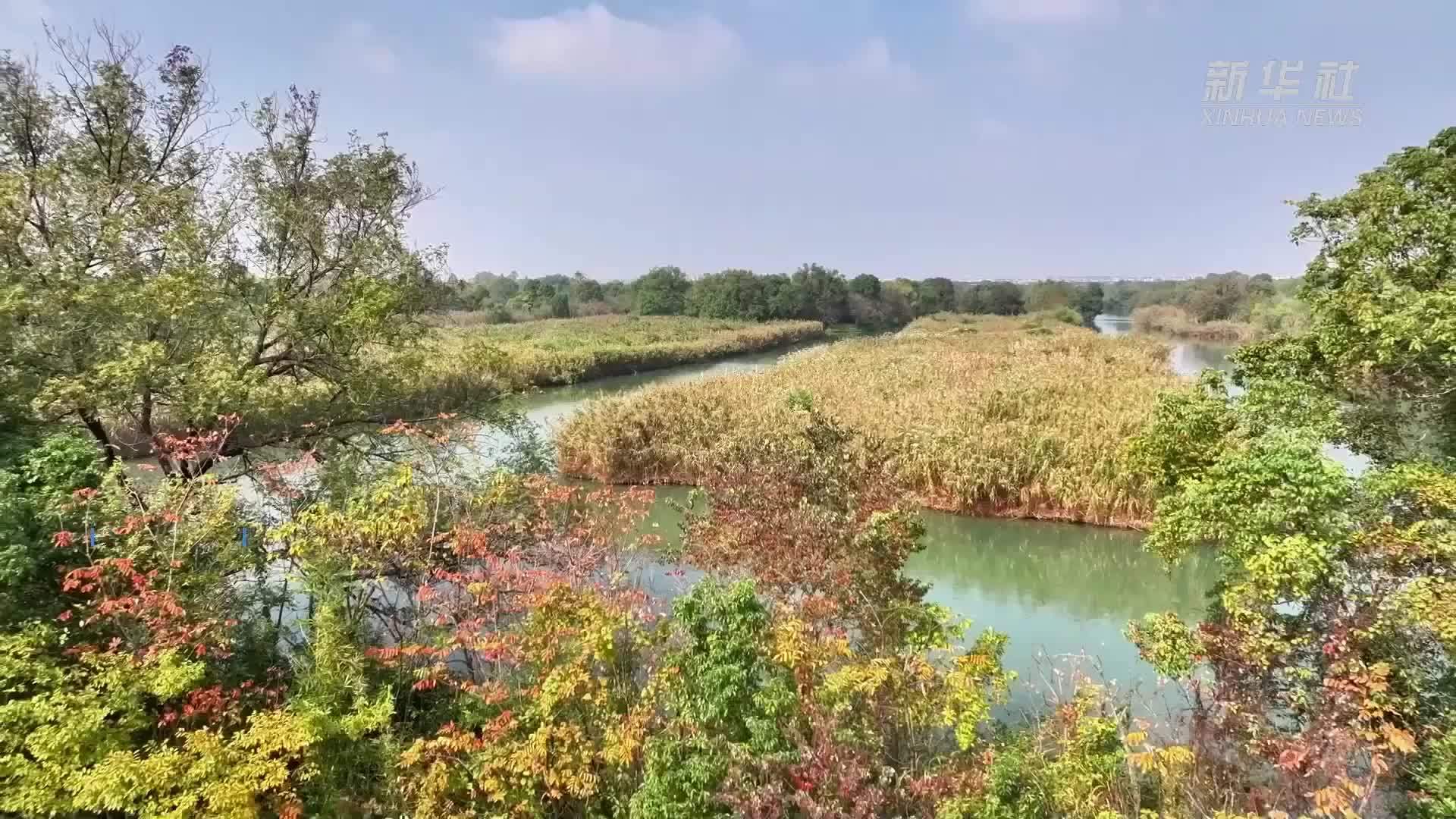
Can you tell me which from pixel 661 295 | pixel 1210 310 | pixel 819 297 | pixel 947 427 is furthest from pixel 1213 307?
pixel 947 427

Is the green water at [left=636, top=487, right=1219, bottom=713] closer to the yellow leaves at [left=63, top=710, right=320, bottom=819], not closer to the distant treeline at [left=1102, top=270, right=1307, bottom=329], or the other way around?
the yellow leaves at [left=63, top=710, right=320, bottom=819]

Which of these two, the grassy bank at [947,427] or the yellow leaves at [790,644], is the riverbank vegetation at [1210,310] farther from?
the yellow leaves at [790,644]

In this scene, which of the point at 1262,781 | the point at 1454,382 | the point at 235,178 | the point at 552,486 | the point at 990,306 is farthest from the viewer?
the point at 990,306

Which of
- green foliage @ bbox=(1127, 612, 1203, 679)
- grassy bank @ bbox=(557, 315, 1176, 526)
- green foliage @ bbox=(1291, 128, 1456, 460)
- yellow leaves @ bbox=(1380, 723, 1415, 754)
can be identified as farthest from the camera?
grassy bank @ bbox=(557, 315, 1176, 526)

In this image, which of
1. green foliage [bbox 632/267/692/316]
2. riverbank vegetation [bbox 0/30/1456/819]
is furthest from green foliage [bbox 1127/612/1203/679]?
green foliage [bbox 632/267/692/316]

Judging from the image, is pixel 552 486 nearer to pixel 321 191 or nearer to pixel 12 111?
pixel 321 191

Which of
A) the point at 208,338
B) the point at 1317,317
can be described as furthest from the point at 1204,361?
the point at 208,338
